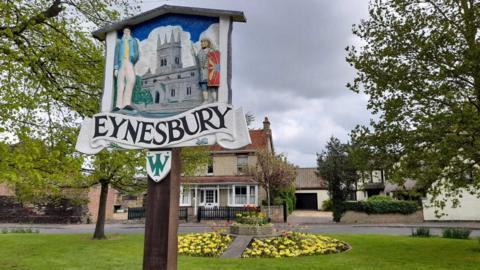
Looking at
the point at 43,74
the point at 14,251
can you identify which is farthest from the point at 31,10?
the point at 14,251

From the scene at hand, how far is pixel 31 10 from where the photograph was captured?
991 centimetres

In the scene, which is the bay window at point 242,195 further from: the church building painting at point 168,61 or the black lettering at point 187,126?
the black lettering at point 187,126

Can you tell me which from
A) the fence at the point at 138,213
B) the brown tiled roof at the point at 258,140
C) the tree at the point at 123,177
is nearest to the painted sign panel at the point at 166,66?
the tree at the point at 123,177

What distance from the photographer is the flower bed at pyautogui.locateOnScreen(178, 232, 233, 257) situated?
13455 mm

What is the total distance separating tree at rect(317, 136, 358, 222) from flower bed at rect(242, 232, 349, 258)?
1703 centimetres

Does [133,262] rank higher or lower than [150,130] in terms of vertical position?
lower

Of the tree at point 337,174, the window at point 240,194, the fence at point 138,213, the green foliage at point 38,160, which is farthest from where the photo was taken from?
the window at point 240,194

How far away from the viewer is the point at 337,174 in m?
32.3

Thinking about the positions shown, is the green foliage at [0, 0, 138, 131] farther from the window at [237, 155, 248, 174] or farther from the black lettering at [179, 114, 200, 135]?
the window at [237, 155, 248, 174]

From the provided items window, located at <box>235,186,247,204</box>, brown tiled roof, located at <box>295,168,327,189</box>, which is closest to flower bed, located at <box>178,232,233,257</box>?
window, located at <box>235,186,247,204</box>

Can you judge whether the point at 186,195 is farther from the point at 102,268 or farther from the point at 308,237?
the point at 102,268

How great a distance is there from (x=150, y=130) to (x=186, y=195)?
36.1 meters

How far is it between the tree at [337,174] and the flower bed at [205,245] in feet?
60.1

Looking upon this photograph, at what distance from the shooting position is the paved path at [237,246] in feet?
42.9
